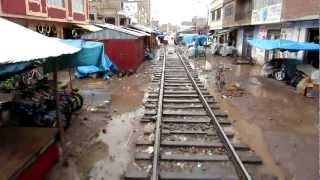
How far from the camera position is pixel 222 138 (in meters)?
8.87

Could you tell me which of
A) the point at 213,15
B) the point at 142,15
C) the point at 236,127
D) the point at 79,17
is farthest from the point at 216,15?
the point at 142,15

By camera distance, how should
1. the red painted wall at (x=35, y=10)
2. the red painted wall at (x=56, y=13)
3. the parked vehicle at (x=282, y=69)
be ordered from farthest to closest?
the red painted wall at (x=56, y=13)
the parked vehicle at (x=282, y=69)
the red painted wall at (x=35, y=10)

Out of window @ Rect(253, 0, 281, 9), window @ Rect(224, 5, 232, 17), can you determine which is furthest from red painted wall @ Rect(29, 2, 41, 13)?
window @ Rect(224, 5, 232, 17)

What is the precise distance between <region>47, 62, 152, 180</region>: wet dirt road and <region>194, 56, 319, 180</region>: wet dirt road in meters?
3.18

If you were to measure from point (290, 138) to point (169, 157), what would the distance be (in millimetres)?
3741

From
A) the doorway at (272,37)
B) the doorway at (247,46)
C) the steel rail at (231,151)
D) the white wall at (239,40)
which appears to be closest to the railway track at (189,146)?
the steel rail at (231,151)

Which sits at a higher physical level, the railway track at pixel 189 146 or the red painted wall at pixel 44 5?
the red painted wall at pixel 44 5

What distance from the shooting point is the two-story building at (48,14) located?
15.8m

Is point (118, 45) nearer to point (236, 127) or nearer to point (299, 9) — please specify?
point (299, 9)

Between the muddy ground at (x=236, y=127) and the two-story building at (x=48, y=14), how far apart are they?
13.9 ft

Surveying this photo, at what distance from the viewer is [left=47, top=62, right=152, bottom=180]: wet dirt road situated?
720 centimetres

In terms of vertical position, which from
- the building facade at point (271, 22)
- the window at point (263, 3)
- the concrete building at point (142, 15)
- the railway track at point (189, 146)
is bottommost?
the railway track at point (189, 146)

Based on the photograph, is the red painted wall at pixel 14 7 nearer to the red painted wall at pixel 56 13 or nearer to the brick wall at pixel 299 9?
the red painted wall at pixel 56 13

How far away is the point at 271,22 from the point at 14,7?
17836mm
